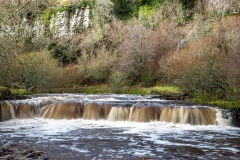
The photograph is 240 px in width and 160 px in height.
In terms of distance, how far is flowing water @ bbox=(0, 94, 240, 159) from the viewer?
11555 millimetres

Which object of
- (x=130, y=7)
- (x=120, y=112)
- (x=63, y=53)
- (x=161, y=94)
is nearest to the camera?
(x=120, y=112)

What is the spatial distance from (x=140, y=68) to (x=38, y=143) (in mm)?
33324

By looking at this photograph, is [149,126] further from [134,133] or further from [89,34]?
[89,34]

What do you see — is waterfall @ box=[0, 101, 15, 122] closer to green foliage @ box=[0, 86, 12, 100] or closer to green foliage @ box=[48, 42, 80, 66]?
green foliage @ box=[0, 86, 12, 100]

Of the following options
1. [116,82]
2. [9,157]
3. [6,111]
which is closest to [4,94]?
[6,111]

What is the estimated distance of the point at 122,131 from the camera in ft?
54.2

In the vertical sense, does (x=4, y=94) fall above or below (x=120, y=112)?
above

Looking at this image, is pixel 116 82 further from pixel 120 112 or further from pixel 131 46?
pixel 120 112

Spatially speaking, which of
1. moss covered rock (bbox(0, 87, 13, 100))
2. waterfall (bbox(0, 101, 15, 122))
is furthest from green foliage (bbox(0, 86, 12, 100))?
waterfall (bbox(0, 101, 15, 122))

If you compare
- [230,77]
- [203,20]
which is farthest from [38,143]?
[203,20]

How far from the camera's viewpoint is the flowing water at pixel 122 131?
37.9 feet

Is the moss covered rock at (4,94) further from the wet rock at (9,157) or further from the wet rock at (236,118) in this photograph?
the wet rock at (236,118)

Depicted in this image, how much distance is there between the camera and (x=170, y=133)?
15867 millimetres

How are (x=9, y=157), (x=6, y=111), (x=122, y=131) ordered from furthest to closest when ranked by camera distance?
1. (x=6, y=111)
2. (x=122, y=131)
3. (x=9, y=157)
